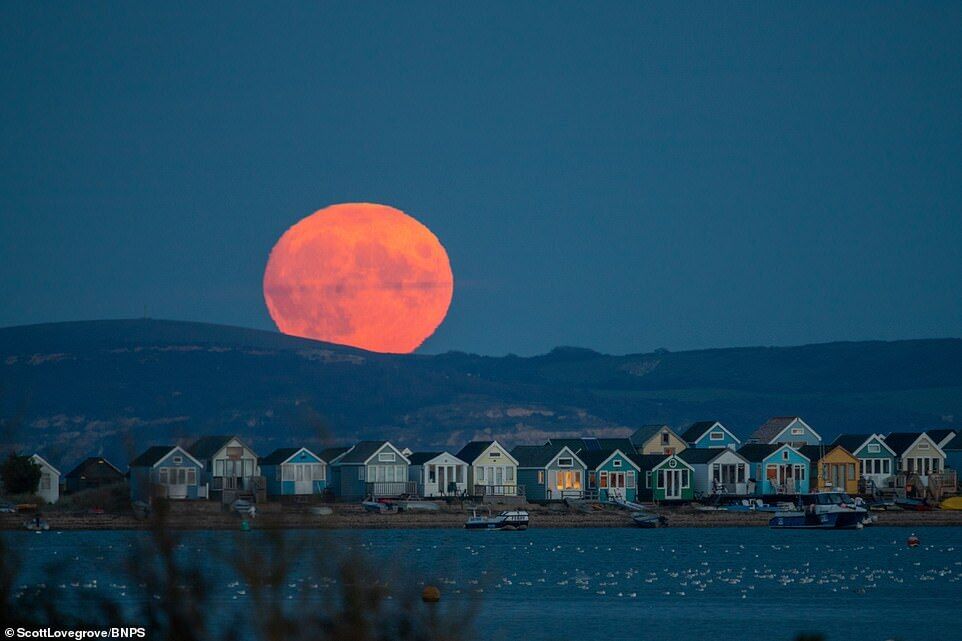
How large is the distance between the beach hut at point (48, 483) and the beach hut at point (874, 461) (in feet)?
152

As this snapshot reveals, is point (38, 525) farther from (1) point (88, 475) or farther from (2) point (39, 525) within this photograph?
(1) point (88, 475)

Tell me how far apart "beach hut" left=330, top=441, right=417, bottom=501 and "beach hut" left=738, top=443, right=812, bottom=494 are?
20170 mm

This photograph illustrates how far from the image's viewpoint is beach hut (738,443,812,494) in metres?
102

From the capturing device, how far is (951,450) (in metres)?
115

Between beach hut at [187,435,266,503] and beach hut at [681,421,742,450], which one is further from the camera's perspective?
beach hut at [681,421,742,450]

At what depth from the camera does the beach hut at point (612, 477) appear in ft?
321

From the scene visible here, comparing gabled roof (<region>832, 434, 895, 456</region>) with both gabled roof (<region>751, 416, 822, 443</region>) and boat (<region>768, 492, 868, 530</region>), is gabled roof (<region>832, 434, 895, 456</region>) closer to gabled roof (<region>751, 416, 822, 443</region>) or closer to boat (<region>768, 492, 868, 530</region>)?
gabled roof (<region>751, 416, 822, 443</region>)

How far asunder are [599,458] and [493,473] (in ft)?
19.6

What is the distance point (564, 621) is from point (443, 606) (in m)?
3.66

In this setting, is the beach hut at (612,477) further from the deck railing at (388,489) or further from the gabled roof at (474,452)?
the deck railing at (388,489)

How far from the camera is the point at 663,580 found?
58250 millimetres

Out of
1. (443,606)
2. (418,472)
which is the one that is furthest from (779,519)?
(443,606)

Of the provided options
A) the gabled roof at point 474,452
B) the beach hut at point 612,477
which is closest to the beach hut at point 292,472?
the gabled roof at point 474,452

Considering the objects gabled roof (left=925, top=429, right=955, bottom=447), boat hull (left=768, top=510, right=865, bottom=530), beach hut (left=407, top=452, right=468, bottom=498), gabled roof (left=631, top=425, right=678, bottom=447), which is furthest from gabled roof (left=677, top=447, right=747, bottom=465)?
gabled roof (left=925, top=429, right=955, bottom=447)
